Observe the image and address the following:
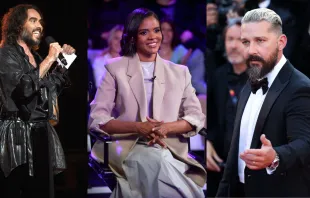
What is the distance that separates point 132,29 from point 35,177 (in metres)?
1.54

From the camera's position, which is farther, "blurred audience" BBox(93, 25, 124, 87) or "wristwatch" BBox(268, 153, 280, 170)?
"blurred audience" BBox(93, 25, 124, 87)

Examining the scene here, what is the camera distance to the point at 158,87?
498 centimetres

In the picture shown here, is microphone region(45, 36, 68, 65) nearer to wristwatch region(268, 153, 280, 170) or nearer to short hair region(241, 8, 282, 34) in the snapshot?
short hair region(241, 8, 282, 34)

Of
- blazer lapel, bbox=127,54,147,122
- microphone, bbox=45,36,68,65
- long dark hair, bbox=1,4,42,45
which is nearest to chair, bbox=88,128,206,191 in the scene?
blazer lapel, bbox=127,54,147,122

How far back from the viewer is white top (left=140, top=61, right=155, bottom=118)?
196 inches

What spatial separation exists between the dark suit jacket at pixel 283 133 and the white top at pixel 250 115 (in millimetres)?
56

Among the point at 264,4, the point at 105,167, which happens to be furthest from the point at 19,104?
the point at 264,4

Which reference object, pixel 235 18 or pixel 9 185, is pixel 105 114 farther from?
pixel 235 18

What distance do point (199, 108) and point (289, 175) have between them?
1022 millimetres

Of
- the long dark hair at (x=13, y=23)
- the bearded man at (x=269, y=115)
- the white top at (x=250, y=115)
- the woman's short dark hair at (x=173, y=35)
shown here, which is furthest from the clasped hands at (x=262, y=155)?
the long dark hair at (x=13, y=23)

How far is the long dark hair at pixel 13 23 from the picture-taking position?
463 cm

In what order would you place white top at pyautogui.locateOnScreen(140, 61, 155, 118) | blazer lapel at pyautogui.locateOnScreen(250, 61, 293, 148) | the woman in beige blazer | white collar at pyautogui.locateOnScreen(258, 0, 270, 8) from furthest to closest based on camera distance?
white collar at pyautogui.locateOnScreen(258, 0, 270, 8) → white top at pyautogui.locateOnScreen(140, 61, 155, 118) → the woman in beige blazer → blazer lapel at pyautogui.locateOnScreen(250, 61, 293, 148)

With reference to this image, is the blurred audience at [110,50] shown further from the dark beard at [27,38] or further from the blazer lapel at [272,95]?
the blazer lapel at [272,95]

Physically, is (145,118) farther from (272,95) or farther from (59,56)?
(272,95)
